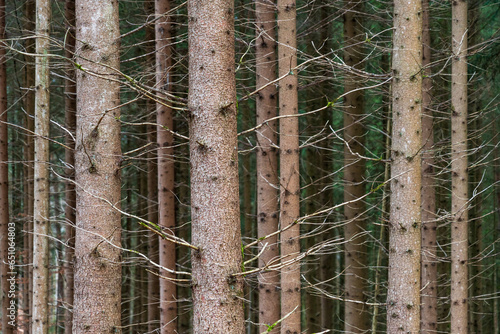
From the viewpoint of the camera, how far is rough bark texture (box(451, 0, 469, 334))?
684 centimetres

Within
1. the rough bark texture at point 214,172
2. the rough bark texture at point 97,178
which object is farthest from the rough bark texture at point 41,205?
the rough bark texture at point 214,172

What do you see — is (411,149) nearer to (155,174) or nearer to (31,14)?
(155,174)

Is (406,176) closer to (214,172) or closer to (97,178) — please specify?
(214,172)

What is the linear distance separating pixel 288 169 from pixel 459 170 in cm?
249

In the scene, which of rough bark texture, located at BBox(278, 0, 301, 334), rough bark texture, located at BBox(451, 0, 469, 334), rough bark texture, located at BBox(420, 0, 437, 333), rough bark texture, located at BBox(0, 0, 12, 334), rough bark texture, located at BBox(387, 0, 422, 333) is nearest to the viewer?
rough bark texture, located at BBox(387, 0, 422, 333)

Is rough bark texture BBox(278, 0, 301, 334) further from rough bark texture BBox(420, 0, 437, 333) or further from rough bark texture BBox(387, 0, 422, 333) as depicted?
rough bark texture BBox(420, 0, 437, 333)

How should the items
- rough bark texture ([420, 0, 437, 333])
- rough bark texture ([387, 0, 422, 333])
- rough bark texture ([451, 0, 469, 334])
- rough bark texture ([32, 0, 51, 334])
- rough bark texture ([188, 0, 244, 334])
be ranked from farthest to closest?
rough bark texture ([420, 0, 437, 333]) → rough bark texture ([451, 0, 469, 334]) → rough bark texture ([32, 0, 51, 334]) → rough bark texture ([387, 0, 422, 333]) → rough bark texture ([188, 0, 244, 334])

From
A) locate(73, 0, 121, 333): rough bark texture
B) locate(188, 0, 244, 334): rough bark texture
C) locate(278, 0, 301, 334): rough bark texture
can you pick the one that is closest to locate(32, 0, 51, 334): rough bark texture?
locate(73, 0, 121, 333): rough bark texture

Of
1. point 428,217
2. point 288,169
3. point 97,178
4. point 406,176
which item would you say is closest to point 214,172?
point 97,178

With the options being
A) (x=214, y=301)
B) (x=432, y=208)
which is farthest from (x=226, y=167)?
(x=432, y=208)

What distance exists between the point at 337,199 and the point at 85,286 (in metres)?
14.4

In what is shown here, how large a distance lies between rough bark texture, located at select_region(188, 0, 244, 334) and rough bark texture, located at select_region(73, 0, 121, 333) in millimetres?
1375

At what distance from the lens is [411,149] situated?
5.02m

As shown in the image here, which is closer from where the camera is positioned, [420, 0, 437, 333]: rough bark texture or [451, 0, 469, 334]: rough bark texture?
[451, 0, 469, 334]: rough bark texture
